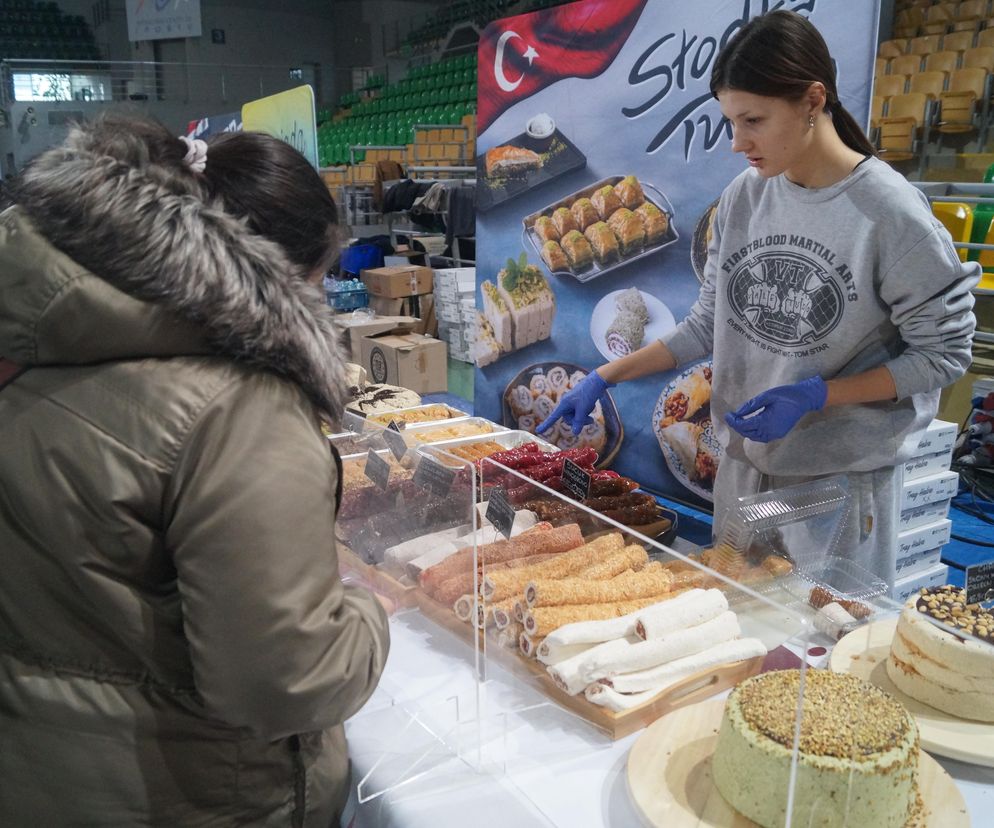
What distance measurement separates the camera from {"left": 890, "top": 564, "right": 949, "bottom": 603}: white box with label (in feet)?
9.66

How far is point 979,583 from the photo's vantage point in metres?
1.37

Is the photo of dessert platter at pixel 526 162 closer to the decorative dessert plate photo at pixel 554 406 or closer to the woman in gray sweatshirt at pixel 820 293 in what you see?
the decorative dessert plate photo at pixel 554 406

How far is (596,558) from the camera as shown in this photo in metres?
1.46

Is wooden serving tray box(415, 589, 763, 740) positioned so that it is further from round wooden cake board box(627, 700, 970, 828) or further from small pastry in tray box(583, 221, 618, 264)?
small pastry in tray box(583, 221, 618, 264)

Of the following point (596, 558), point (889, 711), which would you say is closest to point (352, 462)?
point (596, 558)

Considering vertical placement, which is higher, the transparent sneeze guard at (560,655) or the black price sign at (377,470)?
the black price sign at (377,470)

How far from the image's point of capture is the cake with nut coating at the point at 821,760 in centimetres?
100

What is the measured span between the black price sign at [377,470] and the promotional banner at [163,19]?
1130 cm

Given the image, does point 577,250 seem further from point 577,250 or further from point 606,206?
point 606,206

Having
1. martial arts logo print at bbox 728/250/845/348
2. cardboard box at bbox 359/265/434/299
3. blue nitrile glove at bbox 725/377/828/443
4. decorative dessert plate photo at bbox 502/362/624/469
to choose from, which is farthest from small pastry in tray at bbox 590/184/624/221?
cardboard box at bbox 359/265/434/299

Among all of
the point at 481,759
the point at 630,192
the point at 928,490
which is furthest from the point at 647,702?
the point at 630,192

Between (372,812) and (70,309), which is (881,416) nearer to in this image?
(372,812)

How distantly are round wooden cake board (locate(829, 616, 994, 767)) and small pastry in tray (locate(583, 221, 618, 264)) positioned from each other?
2.57m

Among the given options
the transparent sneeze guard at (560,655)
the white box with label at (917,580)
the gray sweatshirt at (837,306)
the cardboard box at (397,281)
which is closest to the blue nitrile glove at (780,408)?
the gray sweatshirt at (837,306)
